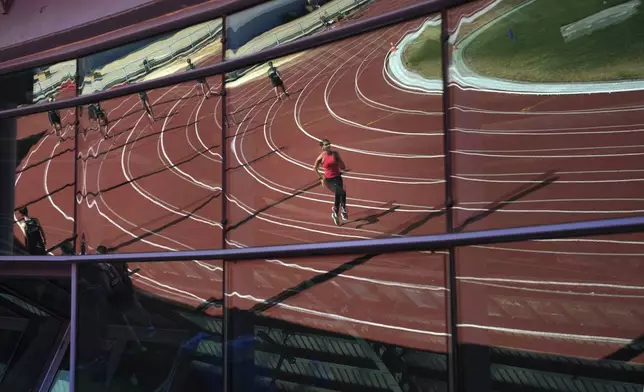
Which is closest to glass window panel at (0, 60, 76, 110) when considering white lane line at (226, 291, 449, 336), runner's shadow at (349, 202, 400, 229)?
white lane line at (226, 291, 449, 336)

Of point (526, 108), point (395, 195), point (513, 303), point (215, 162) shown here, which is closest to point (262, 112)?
point (215, 162)

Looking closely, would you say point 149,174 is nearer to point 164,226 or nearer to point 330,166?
point 164,226

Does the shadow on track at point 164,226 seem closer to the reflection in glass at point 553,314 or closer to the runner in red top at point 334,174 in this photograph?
the runner in red top at point 334,174

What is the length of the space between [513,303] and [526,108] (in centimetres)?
107

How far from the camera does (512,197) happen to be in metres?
3.11

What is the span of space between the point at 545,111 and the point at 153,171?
2.88 meters

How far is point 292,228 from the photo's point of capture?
3805 millimetres

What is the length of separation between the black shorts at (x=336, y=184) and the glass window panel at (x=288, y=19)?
1.01 meters

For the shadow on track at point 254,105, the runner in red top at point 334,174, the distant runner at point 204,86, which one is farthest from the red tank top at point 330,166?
the distant runner at point 204,86

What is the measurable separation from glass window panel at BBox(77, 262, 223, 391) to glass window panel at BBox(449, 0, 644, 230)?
1983mm

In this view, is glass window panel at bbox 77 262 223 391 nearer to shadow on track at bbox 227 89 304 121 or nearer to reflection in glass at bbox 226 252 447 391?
reflection in glass at bbox 226 252 447 391

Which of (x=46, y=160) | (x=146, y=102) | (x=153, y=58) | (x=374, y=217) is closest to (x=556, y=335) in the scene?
(x=374, y=217)

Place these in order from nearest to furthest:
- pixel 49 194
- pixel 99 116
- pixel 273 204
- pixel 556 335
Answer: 1. pixel 556 335
2. pixel 273 204
3. pixel 99 116
4. pixel 49 194

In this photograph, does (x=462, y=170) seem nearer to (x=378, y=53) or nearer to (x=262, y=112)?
(x=378, y=53)
